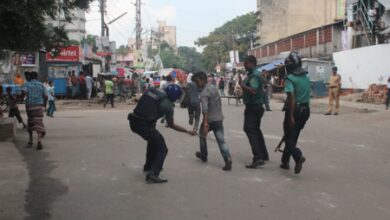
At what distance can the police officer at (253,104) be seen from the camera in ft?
26.4

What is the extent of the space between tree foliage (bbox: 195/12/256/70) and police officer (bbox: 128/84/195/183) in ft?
244

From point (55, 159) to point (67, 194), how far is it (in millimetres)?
2722

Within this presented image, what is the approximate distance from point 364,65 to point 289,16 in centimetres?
3803

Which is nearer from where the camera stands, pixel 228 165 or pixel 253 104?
pixel 228 165

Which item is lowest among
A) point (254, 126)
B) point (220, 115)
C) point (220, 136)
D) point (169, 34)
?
point (220, 136)

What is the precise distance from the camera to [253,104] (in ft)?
26.7

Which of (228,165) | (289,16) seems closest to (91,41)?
(289,16)

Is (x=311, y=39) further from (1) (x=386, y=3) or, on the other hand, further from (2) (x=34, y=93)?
(2) (x=34, y=93)

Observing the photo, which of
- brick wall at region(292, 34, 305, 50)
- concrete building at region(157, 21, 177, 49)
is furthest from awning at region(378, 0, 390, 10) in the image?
concrete building at region(157, 21, 177, 49)

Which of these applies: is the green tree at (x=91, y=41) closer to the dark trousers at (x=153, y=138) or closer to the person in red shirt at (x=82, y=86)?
the person in red shirt at (x=82, y=86)

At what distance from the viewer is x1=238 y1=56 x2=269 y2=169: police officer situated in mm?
8047

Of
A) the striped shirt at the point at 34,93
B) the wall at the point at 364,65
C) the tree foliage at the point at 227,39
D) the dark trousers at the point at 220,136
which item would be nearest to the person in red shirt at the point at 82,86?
the wall at the point at 364,65

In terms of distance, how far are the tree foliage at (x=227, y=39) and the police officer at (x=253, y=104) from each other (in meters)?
73.0

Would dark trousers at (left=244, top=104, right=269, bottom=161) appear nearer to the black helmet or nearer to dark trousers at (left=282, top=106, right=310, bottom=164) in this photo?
dark trousers at (left=282, top=106, right=310, bottom=164)
